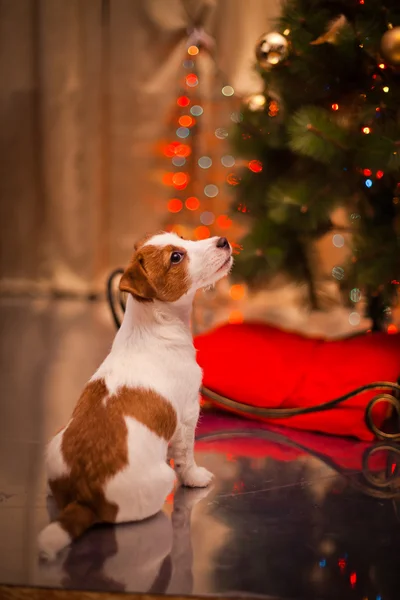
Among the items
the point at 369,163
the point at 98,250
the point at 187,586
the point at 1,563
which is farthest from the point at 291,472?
the point at 98,250

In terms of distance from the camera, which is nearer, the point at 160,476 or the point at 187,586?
the point at 187,586

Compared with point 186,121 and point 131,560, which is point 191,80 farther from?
point 131,560

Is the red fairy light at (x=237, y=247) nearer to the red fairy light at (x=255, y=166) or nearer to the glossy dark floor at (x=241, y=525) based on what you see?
the red fairy light at (x=255, y=166)

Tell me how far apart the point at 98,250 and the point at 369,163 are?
2619 mm

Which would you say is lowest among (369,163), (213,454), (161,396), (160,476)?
(213,454)

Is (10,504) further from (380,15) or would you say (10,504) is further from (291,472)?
(380,15)

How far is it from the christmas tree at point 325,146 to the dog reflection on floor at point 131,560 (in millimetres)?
1176

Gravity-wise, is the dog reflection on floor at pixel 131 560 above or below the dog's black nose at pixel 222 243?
below

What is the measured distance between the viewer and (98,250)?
461 centimetres

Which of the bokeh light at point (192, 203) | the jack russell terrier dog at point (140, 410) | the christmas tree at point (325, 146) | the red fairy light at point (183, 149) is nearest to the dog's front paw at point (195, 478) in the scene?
the jack russell terrier dog at point (140, 410)

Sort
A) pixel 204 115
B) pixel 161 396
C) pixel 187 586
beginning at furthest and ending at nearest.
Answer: pixel 204 115, pixel 161 396, pixel 187 586

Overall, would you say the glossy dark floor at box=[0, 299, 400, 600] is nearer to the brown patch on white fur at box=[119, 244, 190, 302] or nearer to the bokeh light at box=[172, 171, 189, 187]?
the brown patch on white fur at box=[119, 244, 190, 302]

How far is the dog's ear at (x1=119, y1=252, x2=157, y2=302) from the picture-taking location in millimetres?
1521

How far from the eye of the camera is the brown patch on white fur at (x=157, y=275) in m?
1.54
